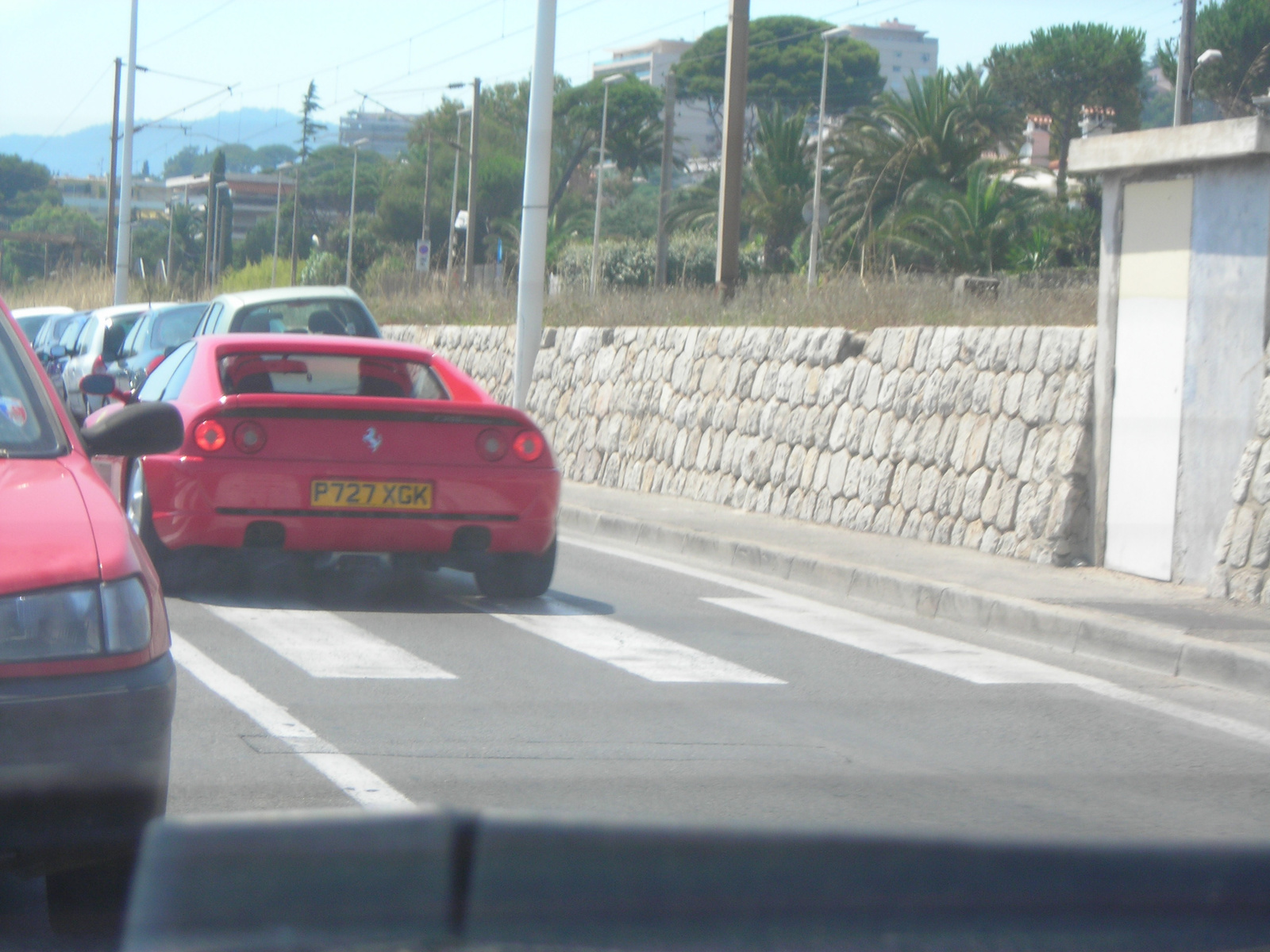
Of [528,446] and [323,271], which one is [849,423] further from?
[323,271]

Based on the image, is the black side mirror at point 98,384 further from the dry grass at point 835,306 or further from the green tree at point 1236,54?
the green tree at point 1236,54

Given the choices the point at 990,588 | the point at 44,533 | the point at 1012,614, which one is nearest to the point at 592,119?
the point at 990,588

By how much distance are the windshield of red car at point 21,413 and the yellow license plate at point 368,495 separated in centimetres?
374

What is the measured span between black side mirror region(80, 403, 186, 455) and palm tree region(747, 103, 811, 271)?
175 feet

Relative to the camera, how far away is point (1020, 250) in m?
43.9

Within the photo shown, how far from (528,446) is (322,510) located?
1111mm

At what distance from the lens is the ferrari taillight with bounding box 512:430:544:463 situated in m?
8.39

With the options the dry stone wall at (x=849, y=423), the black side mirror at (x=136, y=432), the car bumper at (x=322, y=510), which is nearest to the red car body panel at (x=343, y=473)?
the car bumper at (x=322, y=510)

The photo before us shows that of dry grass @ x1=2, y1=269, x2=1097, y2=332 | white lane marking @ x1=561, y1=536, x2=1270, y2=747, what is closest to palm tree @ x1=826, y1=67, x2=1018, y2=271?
dry grass @ x1=2, y1=269, x2=1097, y2=332

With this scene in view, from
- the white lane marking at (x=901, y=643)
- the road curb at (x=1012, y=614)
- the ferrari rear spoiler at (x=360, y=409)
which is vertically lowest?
the white lane marking at (x=901, y=643)

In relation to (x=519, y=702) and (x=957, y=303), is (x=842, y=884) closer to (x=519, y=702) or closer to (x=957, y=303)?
(x=519, y=702)

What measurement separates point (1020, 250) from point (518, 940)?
42399mm

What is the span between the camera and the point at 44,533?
3434 mm

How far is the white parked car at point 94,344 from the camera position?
1834cm
